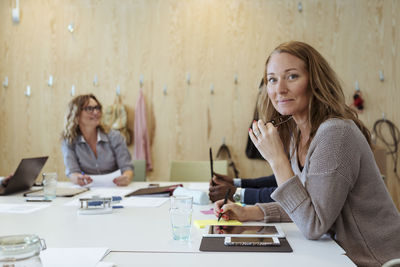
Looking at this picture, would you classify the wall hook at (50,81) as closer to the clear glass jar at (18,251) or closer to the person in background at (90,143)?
the person in background at (90,143)

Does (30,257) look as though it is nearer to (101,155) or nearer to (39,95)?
(101,155)

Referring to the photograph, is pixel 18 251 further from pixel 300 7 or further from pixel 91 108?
pixel 300 7

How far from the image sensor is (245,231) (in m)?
1.30

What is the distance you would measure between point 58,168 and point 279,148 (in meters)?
3.79

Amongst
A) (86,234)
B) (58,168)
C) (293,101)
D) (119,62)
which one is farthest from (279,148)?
(58,168)

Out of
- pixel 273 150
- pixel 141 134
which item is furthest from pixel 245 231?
pixel 141 134

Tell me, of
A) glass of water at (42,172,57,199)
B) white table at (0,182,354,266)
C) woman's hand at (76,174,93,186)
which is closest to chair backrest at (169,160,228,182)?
woman's hand at (76,174,93,186)

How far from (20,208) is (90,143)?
4.46ft

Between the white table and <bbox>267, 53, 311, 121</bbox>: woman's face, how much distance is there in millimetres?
475

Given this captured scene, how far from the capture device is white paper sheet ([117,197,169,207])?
6.14ft

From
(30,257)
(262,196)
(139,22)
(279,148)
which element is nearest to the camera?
(30,257)

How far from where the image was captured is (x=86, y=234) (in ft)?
4.34

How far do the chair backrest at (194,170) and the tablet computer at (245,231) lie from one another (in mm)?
1760

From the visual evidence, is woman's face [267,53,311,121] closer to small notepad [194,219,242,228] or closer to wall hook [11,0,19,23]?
small notepad [194,219,242,228]
